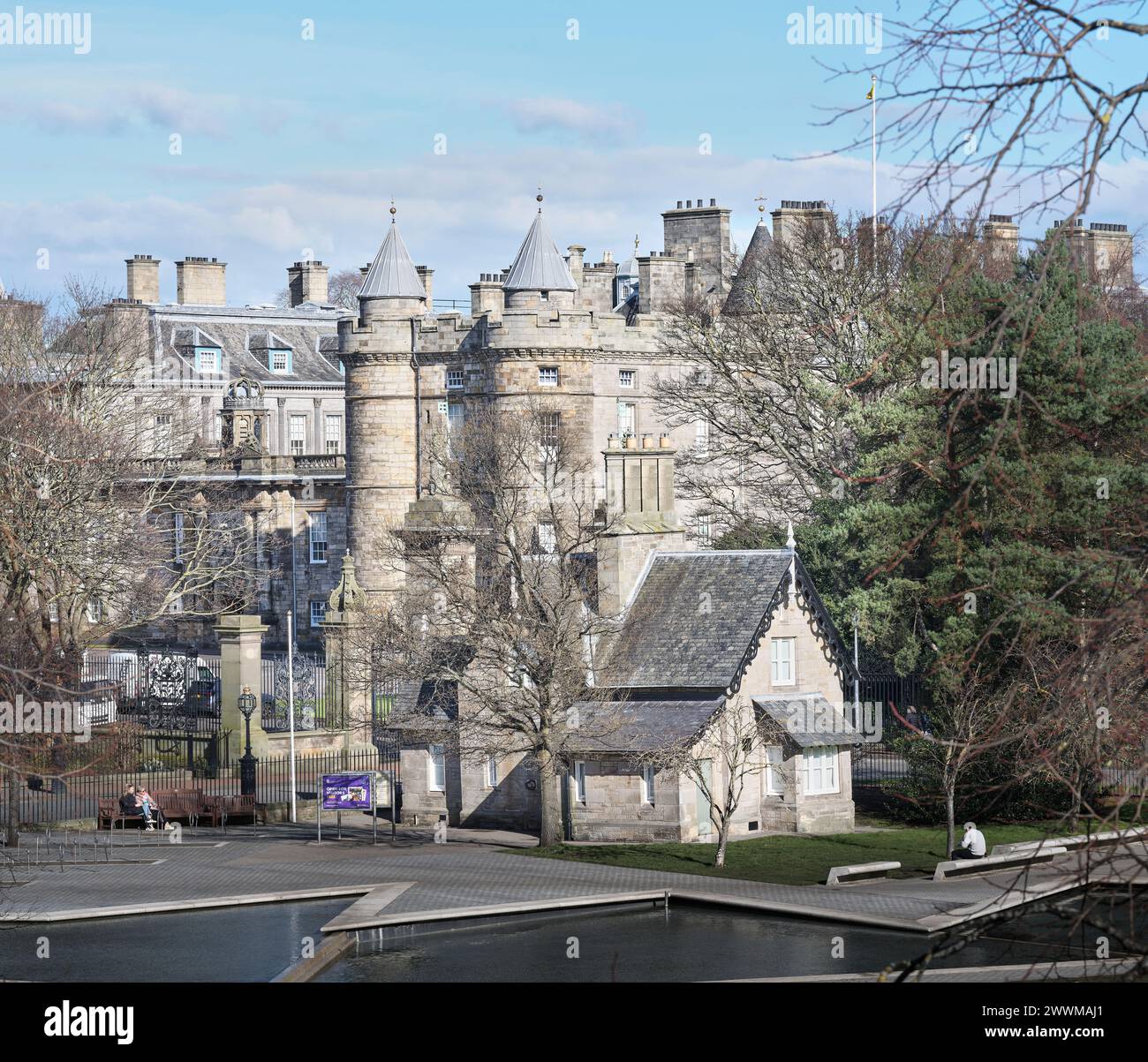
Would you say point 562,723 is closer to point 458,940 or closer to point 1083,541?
point 458,940

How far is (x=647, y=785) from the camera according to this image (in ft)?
116

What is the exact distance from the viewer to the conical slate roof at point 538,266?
60719 millimetres

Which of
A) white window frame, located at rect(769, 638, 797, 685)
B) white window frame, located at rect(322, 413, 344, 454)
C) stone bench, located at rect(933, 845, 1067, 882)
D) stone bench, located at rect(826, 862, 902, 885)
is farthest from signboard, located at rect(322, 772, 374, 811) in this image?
white window frame, located at rect(322, 413, 344, 454)

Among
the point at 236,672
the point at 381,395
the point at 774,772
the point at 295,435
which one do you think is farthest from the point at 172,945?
the point at 295,435

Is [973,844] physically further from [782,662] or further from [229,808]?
[229,808]

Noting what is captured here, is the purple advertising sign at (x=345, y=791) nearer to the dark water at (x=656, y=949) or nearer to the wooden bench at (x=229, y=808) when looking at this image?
the wooden bench at (x=229, y=808)

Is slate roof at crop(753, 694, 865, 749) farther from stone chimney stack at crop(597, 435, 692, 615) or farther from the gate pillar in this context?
the gate pillar

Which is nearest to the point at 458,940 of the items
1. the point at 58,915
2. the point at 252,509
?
the point at 58,915

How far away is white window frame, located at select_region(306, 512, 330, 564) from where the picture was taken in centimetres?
7181

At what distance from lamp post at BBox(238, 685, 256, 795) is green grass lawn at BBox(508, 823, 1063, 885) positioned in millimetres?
9258

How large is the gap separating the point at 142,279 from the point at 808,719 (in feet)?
197

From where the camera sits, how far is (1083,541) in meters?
37.5

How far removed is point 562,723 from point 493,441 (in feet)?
64.0

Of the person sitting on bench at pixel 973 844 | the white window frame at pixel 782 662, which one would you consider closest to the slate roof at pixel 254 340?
the white window frame at pixel 782 662
